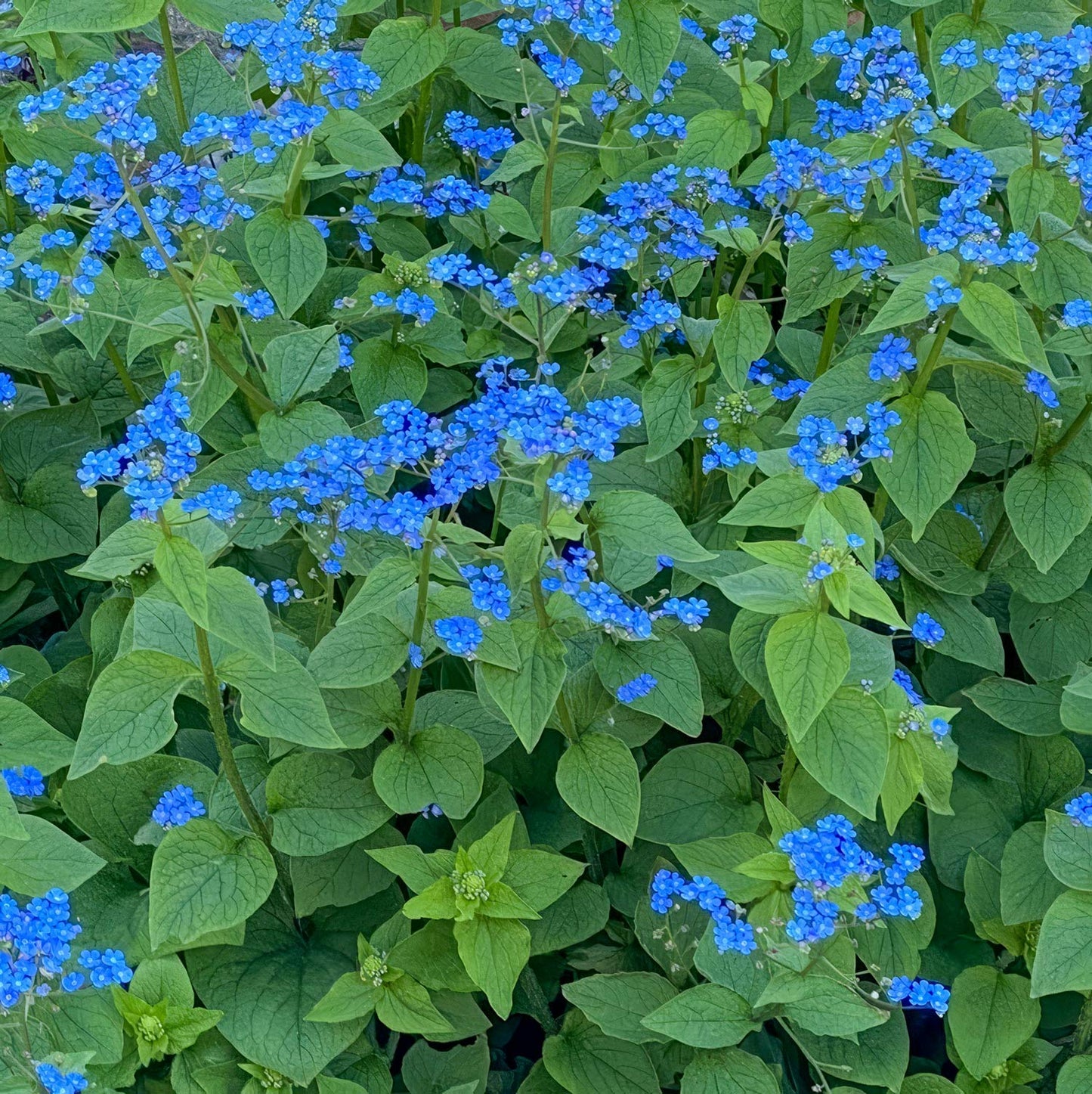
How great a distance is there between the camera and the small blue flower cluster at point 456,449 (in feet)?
7.53

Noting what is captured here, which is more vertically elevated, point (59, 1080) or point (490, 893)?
point (59, 1080)

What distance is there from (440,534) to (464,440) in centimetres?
19

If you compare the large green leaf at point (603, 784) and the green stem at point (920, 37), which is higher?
the green stem at point (920, 37)

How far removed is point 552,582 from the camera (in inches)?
104

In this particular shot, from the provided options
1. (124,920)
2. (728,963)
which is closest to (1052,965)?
(728,963)

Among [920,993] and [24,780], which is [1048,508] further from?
[24,780]

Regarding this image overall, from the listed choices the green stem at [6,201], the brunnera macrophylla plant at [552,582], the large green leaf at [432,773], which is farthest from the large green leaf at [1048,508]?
the green stem at [6,201]

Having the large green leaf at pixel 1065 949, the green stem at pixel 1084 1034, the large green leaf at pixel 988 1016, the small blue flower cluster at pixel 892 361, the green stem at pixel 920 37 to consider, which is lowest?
the green stem at pixel 1084 1034

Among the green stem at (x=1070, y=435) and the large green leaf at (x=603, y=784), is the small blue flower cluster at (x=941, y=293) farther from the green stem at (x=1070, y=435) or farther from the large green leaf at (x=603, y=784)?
the large green leaf at (x=603, y=784)

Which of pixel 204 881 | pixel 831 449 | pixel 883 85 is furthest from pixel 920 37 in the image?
pixel 204 881

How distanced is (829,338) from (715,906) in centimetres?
163

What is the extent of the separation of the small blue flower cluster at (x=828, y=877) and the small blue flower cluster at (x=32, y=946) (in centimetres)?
131

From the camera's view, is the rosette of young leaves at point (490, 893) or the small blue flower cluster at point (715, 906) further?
the rosette of young leaves at point (490, 893)

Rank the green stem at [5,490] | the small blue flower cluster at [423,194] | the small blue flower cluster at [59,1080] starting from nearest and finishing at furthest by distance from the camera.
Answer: the small blue flower cluster at [59,1080], the small blue flower cluster at [423,194], the green stem at [5,490]
